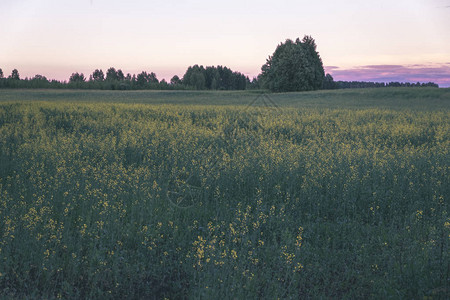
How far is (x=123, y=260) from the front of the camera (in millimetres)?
4441

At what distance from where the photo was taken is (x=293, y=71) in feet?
221

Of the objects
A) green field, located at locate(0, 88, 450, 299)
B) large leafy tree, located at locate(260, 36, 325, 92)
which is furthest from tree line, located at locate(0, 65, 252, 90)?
green field, located at locate(0, 88, 450, 299)

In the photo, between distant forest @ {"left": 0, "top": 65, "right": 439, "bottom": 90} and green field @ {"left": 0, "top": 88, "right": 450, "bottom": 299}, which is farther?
distant forest @ {"left": 0, "top": 65, "right": 439, "bottom": 90}

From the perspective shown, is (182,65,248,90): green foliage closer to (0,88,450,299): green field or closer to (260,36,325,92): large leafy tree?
(260,36,325,92): large leafy tree

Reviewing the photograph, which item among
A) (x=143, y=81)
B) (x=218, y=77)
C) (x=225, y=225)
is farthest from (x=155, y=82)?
(x=225, y=225)

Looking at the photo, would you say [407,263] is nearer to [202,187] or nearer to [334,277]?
[334,277]

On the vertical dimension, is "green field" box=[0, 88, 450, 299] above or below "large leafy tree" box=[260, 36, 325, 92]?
below

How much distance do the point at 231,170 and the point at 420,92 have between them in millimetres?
40851

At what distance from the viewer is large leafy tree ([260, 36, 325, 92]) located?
6712 cm

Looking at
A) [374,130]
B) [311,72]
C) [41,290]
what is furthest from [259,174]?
[311,72]

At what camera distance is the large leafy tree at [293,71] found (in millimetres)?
67125

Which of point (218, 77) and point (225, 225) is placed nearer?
point (225, 225)

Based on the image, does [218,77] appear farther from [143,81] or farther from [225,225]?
[225,225]

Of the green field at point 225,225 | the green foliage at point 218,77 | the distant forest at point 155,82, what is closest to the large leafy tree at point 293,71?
the distant forest at point 155,82
